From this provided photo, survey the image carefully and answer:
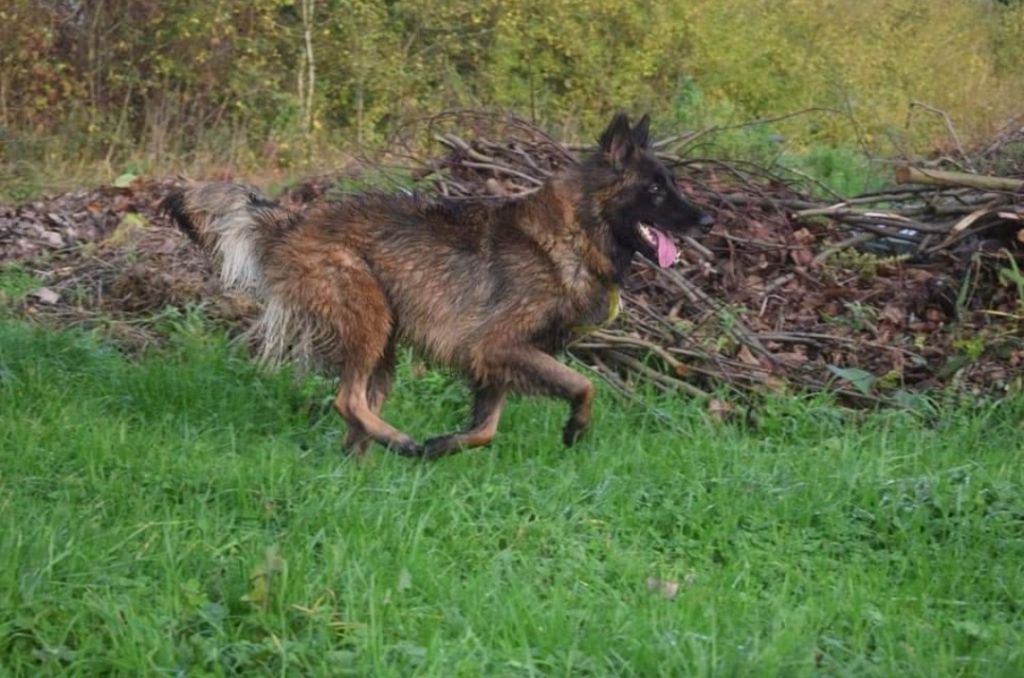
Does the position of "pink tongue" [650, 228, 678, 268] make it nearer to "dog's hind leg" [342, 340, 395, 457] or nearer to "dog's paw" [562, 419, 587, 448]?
"dog's paw" [562, 419, 587, 448]

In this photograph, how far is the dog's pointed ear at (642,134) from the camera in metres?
6.40

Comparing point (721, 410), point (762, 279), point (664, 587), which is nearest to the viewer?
point (664, 587)

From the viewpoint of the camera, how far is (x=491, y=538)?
4887mm

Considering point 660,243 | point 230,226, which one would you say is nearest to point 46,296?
point 230,226

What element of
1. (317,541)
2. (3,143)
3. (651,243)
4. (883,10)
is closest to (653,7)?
(883,10)

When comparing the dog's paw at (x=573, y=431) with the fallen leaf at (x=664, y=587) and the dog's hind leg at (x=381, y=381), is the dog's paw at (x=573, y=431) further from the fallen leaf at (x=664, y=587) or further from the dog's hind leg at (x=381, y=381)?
the fallen leaf at (x=664, y=587)

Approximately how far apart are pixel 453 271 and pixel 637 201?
3.18 ft

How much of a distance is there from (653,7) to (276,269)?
Answer: 14899 mm

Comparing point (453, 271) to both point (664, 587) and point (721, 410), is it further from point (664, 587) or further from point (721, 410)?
point (664, 587)

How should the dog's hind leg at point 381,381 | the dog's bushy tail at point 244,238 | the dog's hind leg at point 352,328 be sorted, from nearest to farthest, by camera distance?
the dog's hind leg at point 352,328 → the dog's bushy tail at point 244,238 → the dog's hind leg at point 381,381

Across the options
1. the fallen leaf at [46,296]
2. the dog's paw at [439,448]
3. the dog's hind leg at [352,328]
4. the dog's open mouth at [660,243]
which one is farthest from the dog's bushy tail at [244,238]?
the fallen leaf at [46,296]

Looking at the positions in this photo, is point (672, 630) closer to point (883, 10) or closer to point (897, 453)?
point (897, 453)

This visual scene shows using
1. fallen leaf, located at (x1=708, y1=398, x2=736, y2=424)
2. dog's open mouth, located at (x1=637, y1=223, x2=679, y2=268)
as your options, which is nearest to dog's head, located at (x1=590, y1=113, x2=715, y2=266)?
dog's open mouth, located at (x1=637, y1=223, x2=679, y2=268)

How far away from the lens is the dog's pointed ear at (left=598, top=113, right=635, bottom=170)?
20.8 feet
